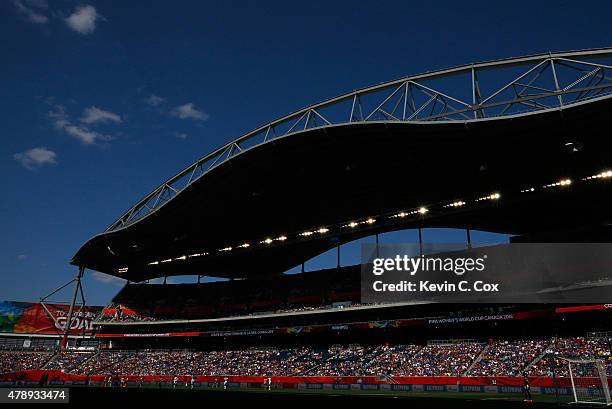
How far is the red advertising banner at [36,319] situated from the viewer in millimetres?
74938

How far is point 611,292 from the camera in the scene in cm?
3425

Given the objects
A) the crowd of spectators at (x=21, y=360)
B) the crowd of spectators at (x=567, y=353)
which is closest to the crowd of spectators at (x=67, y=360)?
the crowd of spectators at (x=21, y=360)

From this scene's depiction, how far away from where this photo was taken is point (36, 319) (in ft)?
251

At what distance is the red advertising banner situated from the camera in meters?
74.9

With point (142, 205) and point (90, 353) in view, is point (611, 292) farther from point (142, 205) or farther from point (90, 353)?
point (90, 353)

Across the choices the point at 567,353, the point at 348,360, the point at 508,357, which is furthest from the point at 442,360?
the point at 348,360

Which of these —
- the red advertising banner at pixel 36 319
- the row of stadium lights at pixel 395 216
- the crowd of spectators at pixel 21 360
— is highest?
the row of stadium lights at pixel 395 216

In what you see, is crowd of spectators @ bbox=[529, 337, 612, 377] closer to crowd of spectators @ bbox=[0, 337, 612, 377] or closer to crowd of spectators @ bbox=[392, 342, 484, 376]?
crowd of spectators @ bbox=[0, 337, 612, 377]

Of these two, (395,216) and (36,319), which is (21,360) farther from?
(395,216)

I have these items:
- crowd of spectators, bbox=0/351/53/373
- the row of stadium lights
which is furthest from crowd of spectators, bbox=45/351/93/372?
the row of stadium lights

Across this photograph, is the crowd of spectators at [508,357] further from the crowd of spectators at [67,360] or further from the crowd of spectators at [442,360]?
the crowd of spectators at [67,360]

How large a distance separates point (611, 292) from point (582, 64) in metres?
19.1

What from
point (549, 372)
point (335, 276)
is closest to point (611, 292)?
point (549, 372)

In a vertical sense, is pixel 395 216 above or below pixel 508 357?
above
